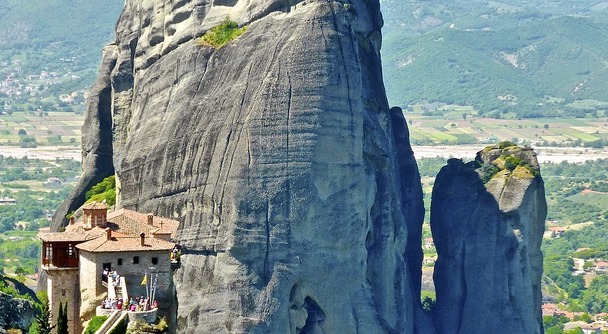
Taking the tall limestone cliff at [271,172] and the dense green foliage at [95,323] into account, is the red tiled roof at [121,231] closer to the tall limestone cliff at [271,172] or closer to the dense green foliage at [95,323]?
the dense green foliage at [95,323]

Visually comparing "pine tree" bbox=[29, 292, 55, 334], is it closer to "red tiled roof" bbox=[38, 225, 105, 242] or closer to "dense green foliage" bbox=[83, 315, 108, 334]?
"dense green foliage" bbox=[83, 315, 108, 334]

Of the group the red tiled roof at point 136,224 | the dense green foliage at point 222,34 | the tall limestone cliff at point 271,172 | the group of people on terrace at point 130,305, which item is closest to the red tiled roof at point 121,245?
the group of people on terrace at point 130,305

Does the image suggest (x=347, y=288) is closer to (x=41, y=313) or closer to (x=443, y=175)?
(x=443, y=175)

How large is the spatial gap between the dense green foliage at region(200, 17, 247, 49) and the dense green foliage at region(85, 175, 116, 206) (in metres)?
9.80

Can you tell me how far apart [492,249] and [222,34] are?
19.6 meters

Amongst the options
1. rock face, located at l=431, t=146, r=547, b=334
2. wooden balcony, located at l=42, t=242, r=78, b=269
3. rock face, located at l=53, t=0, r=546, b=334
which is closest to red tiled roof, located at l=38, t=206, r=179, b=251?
wooden balcony, located at l=42, t=242, r=78, b=269

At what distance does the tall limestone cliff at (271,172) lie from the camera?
255ft

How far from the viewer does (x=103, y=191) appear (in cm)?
9325

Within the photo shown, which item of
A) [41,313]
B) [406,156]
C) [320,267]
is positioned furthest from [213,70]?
[41,313]

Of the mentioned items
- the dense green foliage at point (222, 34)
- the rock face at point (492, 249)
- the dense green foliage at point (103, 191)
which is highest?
the dense green foliage at point (222, 34)

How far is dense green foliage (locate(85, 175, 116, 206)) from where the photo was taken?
89762 mm

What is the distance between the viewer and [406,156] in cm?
9800

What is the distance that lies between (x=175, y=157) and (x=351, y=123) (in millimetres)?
7605

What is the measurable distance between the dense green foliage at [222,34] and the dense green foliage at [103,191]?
9.80 metres
